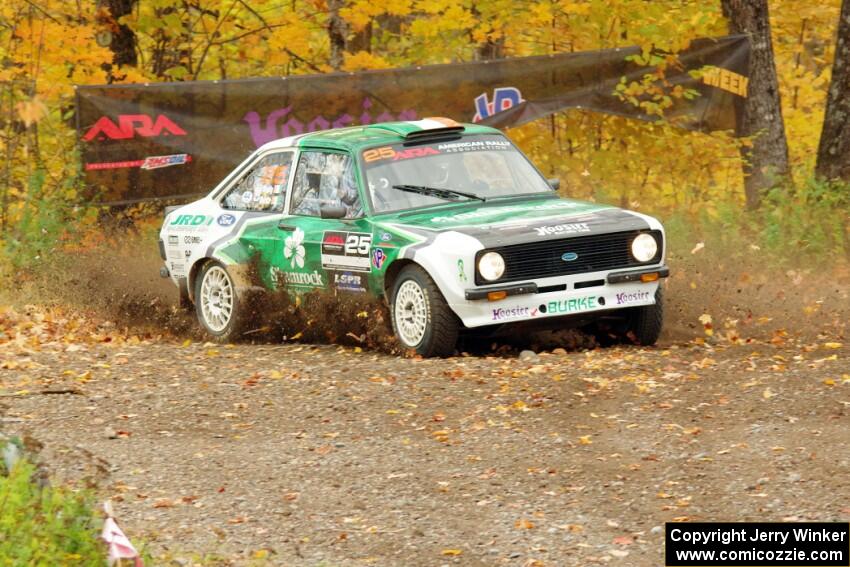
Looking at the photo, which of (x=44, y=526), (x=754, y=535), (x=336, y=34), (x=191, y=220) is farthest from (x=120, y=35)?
(x=754, y=535)

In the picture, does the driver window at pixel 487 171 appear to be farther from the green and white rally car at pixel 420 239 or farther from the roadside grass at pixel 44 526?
the roadside grass at pixel 44 526

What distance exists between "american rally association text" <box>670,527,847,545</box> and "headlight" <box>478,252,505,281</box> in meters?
4.31

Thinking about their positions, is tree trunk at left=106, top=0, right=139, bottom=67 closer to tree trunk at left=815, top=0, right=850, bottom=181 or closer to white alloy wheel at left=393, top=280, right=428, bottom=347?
tree trunk at left=815, top=0, right=850, bottom=181

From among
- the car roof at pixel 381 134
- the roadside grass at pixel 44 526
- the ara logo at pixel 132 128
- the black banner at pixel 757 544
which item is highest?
the ara logo at pixel 132 128

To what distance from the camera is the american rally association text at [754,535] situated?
5.93 m

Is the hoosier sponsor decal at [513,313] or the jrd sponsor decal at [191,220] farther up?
the jrd sponsor decal at [191,220]

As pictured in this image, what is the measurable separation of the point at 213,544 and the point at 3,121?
1404 centimetres

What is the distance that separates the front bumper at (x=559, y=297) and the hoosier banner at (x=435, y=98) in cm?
647

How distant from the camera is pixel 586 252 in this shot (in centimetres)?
1056

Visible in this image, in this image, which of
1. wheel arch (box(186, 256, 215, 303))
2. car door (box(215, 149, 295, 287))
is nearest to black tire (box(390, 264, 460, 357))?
car door (box(215, 149, 295, 287))

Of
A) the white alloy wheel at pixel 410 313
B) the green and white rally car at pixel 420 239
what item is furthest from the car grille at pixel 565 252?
the white alloy wheel at pixel 410 313

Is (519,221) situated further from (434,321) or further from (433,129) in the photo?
(433,129)

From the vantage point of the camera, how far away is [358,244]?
11.2 meters

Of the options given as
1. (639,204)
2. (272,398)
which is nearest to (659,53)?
(639,204)
